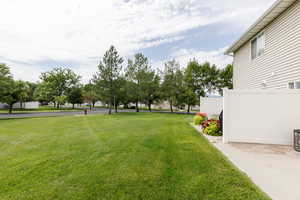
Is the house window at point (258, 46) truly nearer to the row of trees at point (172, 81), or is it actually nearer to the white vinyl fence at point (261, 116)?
the white vinyl fence at point (261, 116)

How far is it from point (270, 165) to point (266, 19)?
6.12m

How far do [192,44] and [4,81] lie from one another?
20.3m

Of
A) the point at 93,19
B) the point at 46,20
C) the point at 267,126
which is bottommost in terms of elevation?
the point at 267,126

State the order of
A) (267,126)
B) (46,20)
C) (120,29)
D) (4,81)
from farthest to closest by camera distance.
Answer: (4,81), (120,29), (46,20), (267,126)

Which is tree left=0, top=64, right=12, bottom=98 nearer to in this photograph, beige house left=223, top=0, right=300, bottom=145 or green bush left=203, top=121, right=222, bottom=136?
green bush left=203, top=121, right=222, bottom=136

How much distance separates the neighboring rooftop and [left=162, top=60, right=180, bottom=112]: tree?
14.7 m

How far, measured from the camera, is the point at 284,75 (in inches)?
196

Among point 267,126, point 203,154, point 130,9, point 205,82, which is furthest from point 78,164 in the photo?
point 205,82

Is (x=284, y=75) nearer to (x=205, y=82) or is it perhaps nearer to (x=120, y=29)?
(x=120, y=29)

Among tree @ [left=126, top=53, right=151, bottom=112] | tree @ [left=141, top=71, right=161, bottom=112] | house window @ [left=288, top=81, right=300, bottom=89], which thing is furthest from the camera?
tree @ [left=141, top=71, right=161, bottom=112]

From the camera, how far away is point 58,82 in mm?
31547

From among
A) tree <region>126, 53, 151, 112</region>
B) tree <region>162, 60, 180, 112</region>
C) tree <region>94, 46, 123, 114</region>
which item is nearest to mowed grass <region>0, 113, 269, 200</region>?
tree <region>94, 46, 123, 114</region>

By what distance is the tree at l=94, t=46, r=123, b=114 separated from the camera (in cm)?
1745

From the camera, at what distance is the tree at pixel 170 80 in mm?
22375
